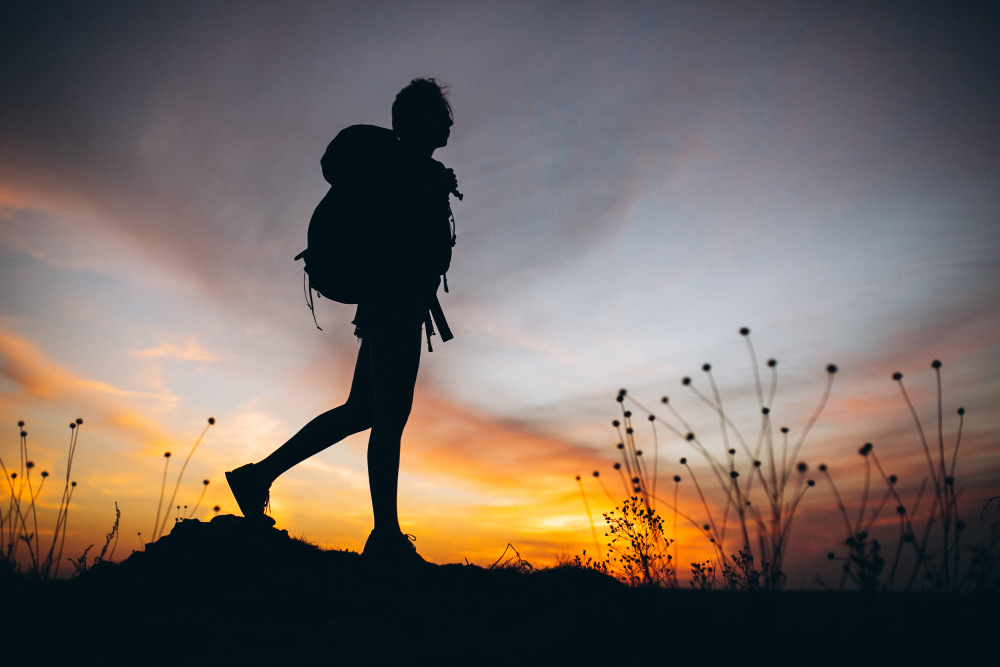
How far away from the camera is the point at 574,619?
1945mm

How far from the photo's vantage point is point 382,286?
3068mm

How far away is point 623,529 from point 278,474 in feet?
6.78

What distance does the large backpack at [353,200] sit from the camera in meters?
3.06

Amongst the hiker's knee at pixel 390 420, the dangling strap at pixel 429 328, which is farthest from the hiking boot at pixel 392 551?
the dangling strap at pixel 429 328

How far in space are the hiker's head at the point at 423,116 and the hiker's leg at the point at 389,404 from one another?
1.28 m

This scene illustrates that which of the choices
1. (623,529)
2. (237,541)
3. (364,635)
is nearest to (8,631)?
(237,541)

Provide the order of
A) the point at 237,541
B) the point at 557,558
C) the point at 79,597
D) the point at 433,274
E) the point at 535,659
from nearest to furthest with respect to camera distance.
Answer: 1. the point at 535,659
2. the point at 79,597
3. the point at 237,541
4. the point at 433,274
5. the point at 557,558

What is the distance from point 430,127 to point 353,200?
2.52 ft

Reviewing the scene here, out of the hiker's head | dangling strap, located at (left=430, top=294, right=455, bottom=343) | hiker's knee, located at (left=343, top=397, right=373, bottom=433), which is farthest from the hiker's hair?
hiker's knee, located at (left=343, top=397, right=373, bottom=433)

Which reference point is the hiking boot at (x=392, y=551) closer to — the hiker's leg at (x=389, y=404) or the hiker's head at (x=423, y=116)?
the hiker's leg at (x=389, y=404)

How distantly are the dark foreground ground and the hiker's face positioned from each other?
101 inches

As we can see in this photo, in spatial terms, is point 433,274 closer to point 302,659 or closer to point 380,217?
point 380,217

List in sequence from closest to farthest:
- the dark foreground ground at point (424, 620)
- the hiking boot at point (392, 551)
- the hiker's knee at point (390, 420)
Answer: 1. the dark foreground ground at point (424, 620)
2. the hiking boot at point (392, 551)
3. the hiker's knee at point (390, 420)

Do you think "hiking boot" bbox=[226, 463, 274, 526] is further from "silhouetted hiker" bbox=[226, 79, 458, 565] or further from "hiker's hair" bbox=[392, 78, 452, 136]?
"hiker's hair" bbox=[392, 78, 452, 136]
